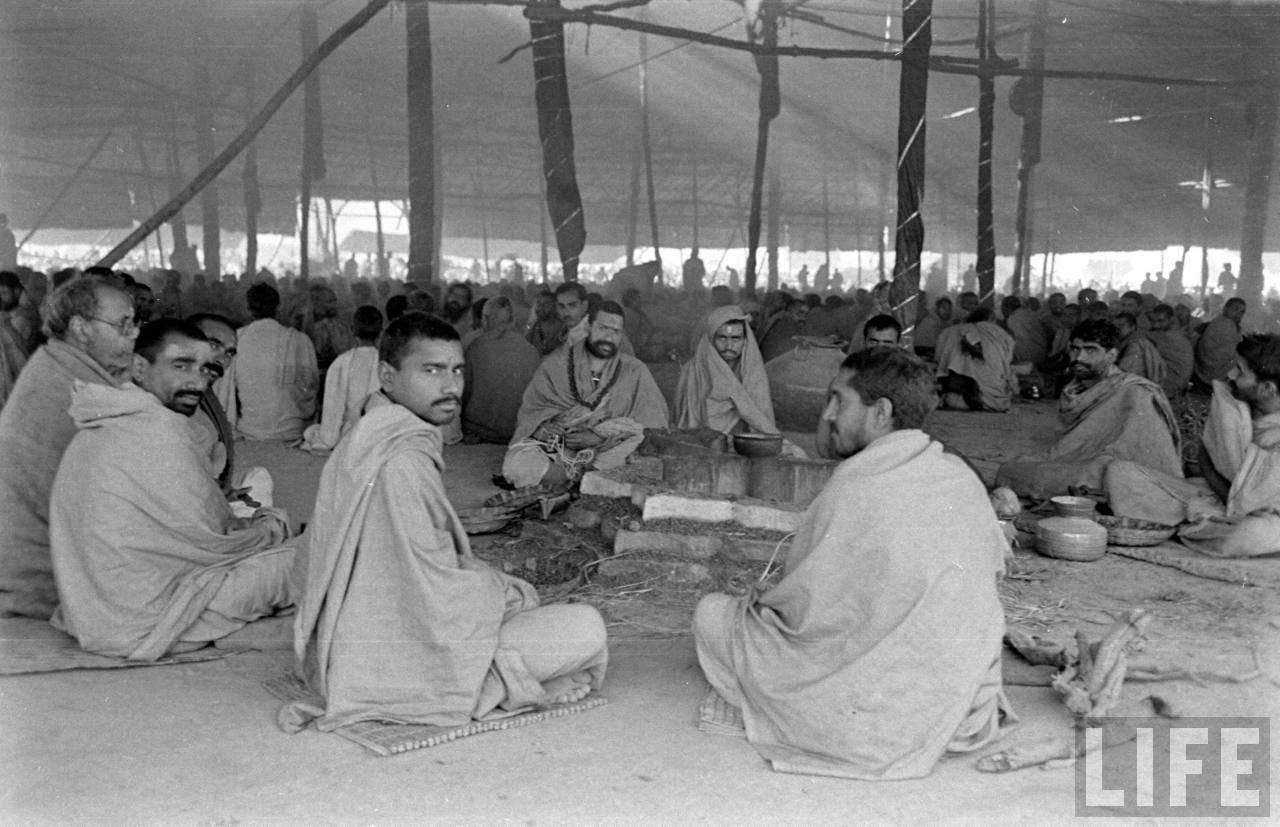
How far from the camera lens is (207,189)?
1313 cm

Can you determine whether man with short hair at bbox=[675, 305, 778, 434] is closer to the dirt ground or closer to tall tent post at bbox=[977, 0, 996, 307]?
the dirt ground

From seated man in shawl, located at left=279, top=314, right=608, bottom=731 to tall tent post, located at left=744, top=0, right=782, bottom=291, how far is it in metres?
7.84

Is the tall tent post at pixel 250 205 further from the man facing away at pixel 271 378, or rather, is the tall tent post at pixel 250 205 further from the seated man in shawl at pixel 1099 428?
the seated man in shawl at pixel 1099 428

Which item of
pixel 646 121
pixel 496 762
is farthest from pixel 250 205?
pixel 496 762

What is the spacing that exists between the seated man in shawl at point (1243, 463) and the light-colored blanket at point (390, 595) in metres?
3.66

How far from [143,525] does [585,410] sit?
3.20 meters

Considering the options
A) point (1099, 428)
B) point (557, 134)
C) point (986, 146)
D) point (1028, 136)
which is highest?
point (1028, 136)

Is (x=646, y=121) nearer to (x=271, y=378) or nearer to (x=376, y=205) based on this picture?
(x=376, y=205)

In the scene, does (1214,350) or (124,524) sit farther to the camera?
(1214,350)

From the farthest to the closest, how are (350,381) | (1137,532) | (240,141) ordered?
(240,141), (350,381), (1137,532)

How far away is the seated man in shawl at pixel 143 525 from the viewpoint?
3.43m

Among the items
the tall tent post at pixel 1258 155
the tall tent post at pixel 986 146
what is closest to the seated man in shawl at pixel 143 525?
the tall tent post at pixel 986 146

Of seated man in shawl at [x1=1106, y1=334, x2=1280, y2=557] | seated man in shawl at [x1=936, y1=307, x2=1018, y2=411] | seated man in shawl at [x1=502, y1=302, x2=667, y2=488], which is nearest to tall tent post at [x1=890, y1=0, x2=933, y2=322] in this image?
seated man in shawl at [x1=936, y1=307, x2=1018, y2=411]

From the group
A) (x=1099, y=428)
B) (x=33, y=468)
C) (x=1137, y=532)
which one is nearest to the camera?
(x=33, y=468)
